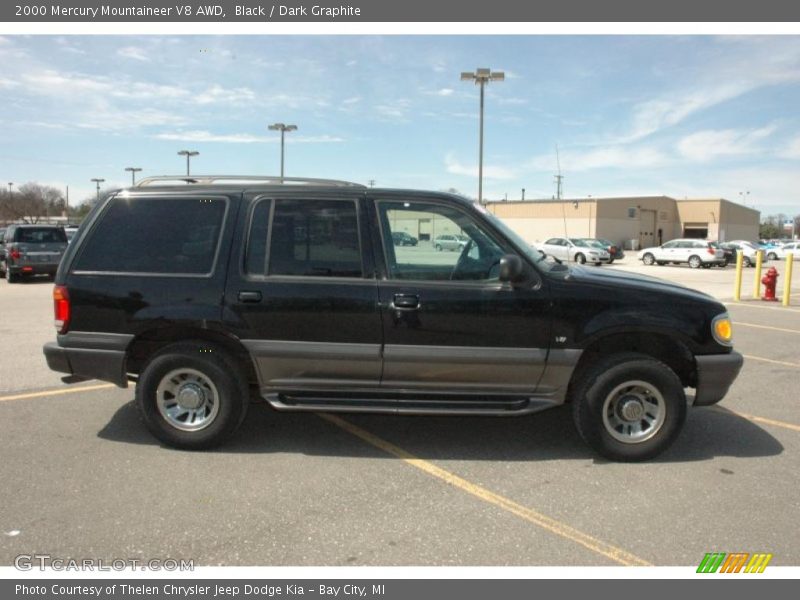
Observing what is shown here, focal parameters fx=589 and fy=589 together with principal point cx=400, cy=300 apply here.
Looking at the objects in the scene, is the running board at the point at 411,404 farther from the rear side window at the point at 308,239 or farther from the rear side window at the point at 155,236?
the rear side window at the point at 155,236

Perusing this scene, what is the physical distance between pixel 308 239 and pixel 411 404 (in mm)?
1434

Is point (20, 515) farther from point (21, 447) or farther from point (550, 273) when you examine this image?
point (550, 273)

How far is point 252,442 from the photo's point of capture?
4676 mm

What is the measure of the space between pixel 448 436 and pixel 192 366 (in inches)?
83.3

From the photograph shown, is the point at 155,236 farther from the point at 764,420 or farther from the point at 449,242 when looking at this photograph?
the point at 764,420

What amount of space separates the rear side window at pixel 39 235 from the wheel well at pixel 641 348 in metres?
18.6

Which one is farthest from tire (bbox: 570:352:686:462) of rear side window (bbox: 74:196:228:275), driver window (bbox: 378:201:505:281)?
rear side window (bbox: 74:196:228:275)

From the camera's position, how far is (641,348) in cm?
445

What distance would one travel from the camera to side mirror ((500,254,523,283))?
4047 millimetres

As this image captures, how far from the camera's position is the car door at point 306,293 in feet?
13.9

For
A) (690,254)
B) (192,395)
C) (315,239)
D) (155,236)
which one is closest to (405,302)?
(315,239)

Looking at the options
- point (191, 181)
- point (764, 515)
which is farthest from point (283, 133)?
point (764, 515)

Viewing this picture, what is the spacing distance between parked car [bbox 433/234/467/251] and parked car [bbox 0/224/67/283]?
56.8 feet

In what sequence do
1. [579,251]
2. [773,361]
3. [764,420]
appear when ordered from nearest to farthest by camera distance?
[764,420]
[773,361]
[579,251]
